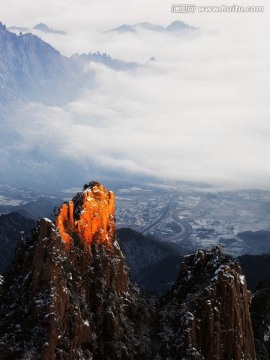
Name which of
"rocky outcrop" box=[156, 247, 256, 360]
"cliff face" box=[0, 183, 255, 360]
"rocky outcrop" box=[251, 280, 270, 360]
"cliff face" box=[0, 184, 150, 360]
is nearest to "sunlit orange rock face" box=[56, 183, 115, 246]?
"cliff face" box=[0, 184, 150, 360]

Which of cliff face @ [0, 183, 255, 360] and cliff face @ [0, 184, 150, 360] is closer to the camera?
cliff face @ [0, 184, 150, 360]

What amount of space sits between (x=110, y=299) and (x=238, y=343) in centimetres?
1742

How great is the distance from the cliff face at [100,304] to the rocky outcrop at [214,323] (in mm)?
122

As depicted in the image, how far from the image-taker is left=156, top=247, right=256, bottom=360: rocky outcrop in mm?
67438

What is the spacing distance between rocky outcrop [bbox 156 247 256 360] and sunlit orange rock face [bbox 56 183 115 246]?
15331 mm

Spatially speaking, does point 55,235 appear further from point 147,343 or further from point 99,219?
point 147,343

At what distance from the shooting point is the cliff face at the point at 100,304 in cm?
6128

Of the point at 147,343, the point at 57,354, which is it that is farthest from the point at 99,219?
the point at 57,354

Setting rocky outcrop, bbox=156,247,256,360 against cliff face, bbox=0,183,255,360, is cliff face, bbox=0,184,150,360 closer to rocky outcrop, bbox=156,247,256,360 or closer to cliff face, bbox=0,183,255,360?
cliff face, bbox=0,183,255,360

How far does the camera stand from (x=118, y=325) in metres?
71.9

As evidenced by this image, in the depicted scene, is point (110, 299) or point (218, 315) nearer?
point (218, 315)

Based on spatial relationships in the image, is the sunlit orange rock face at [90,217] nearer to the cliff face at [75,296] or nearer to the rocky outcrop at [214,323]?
the cliff face at [75,296]

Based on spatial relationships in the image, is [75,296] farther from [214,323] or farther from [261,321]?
[261,321]

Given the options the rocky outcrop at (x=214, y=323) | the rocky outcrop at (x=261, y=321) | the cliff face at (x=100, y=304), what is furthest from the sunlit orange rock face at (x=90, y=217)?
the rocky outcrop at (x=261, y=321)
